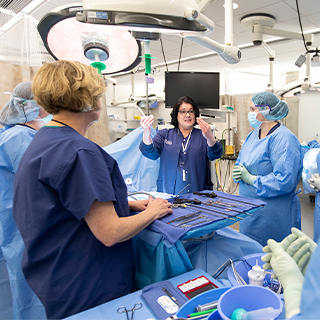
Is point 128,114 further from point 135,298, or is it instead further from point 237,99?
point 135,298

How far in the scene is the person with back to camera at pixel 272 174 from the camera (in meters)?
1.65

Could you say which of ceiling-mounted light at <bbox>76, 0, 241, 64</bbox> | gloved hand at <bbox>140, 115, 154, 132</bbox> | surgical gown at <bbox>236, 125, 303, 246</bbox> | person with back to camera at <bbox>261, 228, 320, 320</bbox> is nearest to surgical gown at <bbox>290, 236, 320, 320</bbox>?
person with back to camera at <bbox>261, 228, 320, 320</bbox>

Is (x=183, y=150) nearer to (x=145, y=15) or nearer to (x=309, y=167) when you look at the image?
(x=309, y=167)

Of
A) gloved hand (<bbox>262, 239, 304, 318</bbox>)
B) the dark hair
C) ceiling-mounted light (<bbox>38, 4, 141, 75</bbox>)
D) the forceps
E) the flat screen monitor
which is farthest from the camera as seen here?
the flat screen monitor

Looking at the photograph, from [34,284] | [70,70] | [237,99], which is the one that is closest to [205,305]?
[34,284]

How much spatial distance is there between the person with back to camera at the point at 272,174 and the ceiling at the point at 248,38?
2.20ft

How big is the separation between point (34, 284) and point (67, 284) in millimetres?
131

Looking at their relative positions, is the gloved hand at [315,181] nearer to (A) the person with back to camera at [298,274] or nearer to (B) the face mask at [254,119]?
(B) the face mask at [254,119]

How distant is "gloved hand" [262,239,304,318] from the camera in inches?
17.9

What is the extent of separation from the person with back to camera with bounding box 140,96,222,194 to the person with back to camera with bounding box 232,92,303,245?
10.3 inches

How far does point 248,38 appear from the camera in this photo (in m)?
3.94

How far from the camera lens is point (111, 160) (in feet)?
2.82

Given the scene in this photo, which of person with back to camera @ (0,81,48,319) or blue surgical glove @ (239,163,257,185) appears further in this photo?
blue surgical glove @ (239,163,257,185)

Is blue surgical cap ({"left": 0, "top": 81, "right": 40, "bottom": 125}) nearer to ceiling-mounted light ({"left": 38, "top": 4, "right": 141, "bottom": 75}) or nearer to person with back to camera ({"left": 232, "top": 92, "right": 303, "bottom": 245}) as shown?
ceiling-mounted light ({"left": 38, "top": 4, "right": 141, "bottom": 75})
